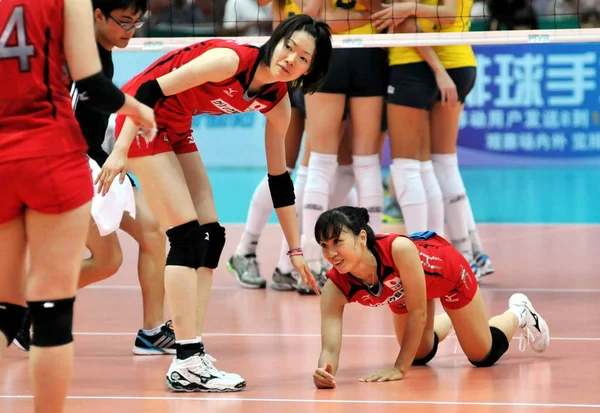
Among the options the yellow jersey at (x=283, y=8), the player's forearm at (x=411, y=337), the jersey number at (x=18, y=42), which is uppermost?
the jersey number at (x=18, y=42)

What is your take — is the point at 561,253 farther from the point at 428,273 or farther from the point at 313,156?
the point at 428,273

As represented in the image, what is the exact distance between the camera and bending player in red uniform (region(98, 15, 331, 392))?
4.23 metres

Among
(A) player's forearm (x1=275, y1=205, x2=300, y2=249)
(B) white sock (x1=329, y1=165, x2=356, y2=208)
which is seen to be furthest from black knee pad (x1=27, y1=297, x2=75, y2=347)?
(B) white sock (x1=329, y1=165, x2=356, y2=208)

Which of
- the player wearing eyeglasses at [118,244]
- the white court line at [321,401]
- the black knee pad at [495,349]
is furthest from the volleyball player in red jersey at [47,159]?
the black knee pad at [495,349]

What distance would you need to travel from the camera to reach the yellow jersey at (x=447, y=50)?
673cm

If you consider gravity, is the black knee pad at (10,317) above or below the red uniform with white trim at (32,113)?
below

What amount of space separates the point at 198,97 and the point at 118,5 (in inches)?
34.3

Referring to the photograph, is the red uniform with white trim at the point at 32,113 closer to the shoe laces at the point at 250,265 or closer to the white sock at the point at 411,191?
the white sock at the point at 411,191

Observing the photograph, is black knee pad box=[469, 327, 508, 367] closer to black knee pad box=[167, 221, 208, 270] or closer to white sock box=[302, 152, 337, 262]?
black knee pad box=[167, 221, 208, 270]

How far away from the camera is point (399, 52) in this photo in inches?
266

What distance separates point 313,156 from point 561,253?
98.1 inches

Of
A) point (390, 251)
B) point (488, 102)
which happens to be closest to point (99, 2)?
point (390, 251)

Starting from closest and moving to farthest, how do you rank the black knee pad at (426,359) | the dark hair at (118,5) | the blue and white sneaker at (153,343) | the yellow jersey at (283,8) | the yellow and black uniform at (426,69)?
the dark hair at (118,5), the black knee pad at (426,359), the blue and white sneaker at (153,343), the yellow and black uniform at (426,69), the yellow jersey at (283,8)

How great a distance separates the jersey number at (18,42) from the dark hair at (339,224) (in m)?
1.70
